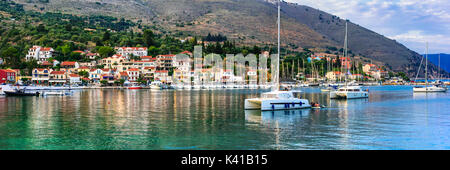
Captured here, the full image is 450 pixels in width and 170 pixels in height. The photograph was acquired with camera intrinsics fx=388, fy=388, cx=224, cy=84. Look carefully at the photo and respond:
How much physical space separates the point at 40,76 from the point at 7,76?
12.2m

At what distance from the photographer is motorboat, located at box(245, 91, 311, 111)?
33.0 metres

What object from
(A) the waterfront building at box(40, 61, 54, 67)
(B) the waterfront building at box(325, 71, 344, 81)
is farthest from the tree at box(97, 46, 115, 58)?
(B) the waterfront building at box(325, 71, 344, 81)

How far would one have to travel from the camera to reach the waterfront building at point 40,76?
360ft

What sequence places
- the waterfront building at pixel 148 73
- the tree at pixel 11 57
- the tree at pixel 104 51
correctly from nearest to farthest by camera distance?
the tree at pixel 11 57 → the waterfront building at pixel 148 73 → the tree at pixel 104 51

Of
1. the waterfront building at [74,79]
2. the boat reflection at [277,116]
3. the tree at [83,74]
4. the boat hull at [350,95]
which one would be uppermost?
the tree at [83,74]

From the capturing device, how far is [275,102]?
33031 millimetres

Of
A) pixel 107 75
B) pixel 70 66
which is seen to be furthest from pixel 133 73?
A: pixel 70 66

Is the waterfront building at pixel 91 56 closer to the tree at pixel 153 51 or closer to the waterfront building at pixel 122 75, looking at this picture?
the waterfront building at pixel 122 75

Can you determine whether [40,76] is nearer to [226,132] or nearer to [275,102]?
[275,102]

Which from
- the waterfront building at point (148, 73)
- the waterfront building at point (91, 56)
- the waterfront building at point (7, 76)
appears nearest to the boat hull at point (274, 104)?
the waterfront building at point (7, 76)

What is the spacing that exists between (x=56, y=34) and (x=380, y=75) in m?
150

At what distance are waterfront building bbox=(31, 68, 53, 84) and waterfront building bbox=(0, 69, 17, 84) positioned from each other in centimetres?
739

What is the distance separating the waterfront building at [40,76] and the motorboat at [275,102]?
3647 inches

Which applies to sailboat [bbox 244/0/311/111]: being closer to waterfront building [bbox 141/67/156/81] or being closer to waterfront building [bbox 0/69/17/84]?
waterfront building [bbox 0/69/17/84]
